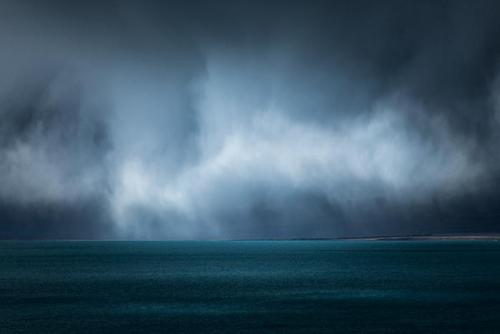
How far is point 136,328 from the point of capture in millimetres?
79000

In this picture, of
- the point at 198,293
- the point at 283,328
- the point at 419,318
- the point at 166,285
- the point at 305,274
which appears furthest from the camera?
the point at 305,274

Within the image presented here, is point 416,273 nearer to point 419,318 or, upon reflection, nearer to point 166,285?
point 166,285

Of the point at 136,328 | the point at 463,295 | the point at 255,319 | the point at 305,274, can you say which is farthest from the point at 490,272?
the point at 136,328

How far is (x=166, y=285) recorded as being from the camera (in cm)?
13475

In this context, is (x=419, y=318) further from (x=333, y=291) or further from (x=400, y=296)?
(x=333, y=291)

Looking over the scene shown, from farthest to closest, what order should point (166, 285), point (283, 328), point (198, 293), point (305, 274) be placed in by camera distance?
1. point (305, 274)
2. point (166, 285)
3. point (198, 293)
4. point (283, 328)

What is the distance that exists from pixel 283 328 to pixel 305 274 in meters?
90.5

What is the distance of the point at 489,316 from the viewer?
88.1 metres

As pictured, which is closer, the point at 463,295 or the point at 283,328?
the point at 283,328

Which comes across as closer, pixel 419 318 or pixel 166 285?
pixel 419 318

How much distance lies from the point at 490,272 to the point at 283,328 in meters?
112

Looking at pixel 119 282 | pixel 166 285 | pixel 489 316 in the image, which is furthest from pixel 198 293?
pixel 489 316

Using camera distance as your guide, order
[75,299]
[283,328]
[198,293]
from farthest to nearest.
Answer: [198,293], [75,299], [283,328]

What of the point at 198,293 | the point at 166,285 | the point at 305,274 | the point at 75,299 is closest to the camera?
the point at 75,299
